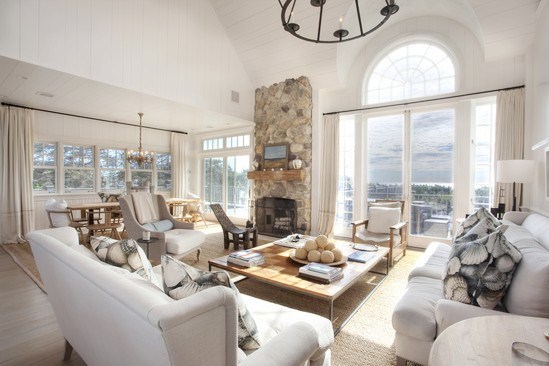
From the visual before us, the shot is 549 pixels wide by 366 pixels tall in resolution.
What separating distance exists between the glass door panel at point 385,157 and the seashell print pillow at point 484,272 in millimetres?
3528

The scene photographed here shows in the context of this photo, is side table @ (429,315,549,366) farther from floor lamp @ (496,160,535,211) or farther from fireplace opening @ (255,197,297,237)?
fireplace opening @ (255,197,297,237)

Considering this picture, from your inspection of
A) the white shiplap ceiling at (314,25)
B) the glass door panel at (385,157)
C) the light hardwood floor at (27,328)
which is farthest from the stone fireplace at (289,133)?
the light hardwood floor at (27,328)

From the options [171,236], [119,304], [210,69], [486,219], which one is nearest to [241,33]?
[210,69]

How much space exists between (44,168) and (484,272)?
7484 mm

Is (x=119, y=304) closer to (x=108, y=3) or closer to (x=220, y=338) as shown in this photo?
(x=220, y=338)

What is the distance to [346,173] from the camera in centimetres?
549

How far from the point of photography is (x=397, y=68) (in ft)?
16.4

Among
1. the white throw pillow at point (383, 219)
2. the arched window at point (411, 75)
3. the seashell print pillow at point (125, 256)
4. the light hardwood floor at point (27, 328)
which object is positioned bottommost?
the light hardwood floor at point (27, 328)

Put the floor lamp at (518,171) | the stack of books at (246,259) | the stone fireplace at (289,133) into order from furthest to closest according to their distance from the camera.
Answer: the stone fireplace at (289,133), the floor lamp at (518,171), the stack of books at (246,259)

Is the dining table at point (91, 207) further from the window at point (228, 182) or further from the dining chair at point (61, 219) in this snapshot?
the window at point (228, 182)

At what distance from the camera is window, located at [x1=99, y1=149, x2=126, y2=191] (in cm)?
673

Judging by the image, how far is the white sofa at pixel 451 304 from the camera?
1.31 meters

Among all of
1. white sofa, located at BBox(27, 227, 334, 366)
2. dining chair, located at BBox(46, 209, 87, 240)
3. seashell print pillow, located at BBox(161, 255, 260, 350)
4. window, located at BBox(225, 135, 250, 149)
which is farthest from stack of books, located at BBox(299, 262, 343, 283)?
window, located at BBox(225, 135, 250, 149)

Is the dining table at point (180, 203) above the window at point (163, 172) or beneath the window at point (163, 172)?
beneath
